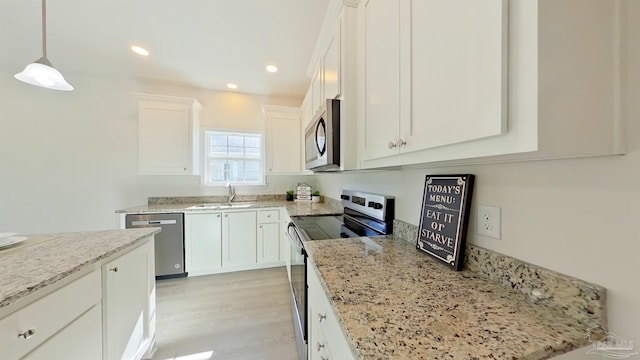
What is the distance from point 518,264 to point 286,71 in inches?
112

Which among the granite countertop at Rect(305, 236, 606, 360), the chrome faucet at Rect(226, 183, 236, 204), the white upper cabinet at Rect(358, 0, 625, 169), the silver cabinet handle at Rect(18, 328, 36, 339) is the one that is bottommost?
the silver cabinet handle at Rect(18, 328, 36, 339)

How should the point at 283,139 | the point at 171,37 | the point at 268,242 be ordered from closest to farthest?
the point at 171,37, the point at 268,242, the point at 283,139

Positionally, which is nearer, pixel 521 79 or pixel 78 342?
pixel 521 79

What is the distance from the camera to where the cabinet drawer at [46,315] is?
712mm

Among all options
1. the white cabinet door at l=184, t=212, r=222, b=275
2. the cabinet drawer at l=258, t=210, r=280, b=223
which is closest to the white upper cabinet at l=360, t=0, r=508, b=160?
the cabinet drawer at l=258, t=210, r=280, b=223

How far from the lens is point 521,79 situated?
466 millimetres

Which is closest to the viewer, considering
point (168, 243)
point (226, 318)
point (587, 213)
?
point (587, 213)

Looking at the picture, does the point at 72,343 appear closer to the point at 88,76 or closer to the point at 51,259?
the point at 51,259

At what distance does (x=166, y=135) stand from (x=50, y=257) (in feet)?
7.30

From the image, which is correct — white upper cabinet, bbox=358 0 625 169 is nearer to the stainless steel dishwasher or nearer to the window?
the stainless steel dishwasher

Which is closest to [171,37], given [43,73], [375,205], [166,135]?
[43,73]

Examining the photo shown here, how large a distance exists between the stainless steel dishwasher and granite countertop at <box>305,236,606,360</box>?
2.49m

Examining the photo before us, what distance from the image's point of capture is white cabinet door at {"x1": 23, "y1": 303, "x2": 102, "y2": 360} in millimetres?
817

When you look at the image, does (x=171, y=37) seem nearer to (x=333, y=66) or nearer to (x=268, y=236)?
(x=333, y=66)
